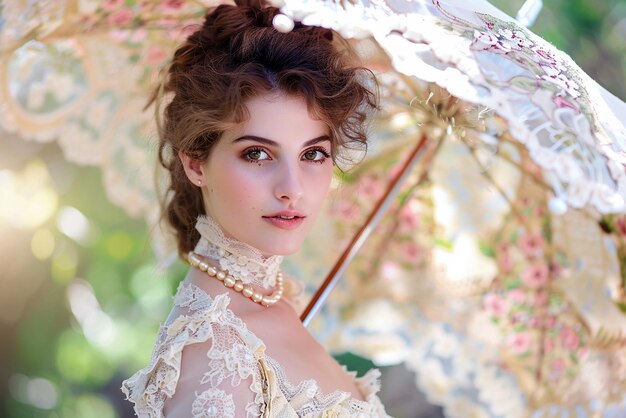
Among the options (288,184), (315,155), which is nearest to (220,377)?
(288,184)

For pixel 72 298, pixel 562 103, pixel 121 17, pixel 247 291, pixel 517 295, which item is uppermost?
pixel 562 103

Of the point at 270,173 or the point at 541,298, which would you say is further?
the point at 541,298

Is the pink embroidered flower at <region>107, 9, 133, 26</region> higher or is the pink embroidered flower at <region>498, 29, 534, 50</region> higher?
the pink embroidered flower at <region>498, 29, 534, 50</region>

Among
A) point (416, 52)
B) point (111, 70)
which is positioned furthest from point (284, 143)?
point (111, 70)

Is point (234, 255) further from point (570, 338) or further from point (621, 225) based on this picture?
point (570, 338)

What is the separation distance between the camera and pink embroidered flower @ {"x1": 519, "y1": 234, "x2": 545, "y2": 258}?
288 cm

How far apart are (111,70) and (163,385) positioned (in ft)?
4.09

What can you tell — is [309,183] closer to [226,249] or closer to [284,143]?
[284,143]

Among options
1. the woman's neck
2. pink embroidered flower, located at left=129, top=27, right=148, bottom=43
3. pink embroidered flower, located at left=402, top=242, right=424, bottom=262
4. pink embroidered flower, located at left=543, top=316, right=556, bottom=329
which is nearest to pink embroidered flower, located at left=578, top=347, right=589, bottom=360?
pink embroidered flower, located at left=543, top=316, right=556, bottom=329

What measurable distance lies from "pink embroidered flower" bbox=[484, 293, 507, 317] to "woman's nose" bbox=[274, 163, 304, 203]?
148cm

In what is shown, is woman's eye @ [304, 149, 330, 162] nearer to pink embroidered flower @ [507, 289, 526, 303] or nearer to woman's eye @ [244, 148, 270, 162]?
woman's eye @ [244, 148, 270, 162]

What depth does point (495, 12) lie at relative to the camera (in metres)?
1.52

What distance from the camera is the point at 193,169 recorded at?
1.84 metres

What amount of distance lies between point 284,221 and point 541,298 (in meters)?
1.47
